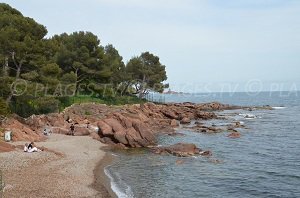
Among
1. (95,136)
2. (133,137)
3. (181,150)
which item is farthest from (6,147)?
(181,150)

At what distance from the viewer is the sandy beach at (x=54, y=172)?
74.7 ft

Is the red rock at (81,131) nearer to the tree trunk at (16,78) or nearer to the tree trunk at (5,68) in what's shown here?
the tree trunk at (16,78)

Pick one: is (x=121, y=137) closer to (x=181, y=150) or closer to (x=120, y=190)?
(x=181, y=150)

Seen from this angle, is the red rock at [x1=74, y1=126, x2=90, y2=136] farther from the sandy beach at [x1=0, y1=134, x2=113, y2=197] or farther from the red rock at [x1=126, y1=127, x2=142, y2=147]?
the sandy beach at [x1=0, y1=134, x2=113, y2=197]

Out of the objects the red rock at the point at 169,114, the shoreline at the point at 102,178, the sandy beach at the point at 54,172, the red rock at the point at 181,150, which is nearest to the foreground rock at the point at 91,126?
the red rock at the point at 181,150

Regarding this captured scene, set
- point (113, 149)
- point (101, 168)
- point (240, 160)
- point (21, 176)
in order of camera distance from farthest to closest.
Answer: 1. point (113, 149)
2. point (240, 160)
3. point (101, 168)
4. point (21, 176)

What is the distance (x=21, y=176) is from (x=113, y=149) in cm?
2021

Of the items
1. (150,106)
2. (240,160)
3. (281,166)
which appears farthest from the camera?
(150,106)

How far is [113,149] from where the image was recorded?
147ft

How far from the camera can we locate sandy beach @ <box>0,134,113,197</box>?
2277cm

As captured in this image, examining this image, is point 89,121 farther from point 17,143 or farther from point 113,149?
point 17,143

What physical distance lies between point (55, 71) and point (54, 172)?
23632 millimetres

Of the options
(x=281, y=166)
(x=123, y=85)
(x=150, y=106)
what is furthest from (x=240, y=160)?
(x=123, y=85)

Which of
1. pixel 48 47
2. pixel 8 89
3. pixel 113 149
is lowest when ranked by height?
pixel 113 149
